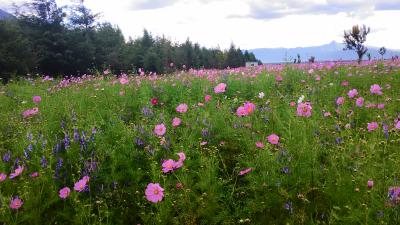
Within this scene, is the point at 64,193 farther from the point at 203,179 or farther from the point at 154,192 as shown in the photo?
the point at 203,179

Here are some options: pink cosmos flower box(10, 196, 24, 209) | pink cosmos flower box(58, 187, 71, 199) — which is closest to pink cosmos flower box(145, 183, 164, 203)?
pink cosmos flower box(58, 187, 71, 199)

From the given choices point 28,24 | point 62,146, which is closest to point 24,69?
point 28,24

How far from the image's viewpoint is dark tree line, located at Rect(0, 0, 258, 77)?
86.4ft

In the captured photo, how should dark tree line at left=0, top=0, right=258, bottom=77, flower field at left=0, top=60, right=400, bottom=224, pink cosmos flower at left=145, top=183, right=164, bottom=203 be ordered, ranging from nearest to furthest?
pink cosmos flower at left=145, top=183, right=164, bottom=203 < flower field at left=0, top=60, right=400, bottom=224 < dark tree line at left=0, top=0, right=258, bottom=77

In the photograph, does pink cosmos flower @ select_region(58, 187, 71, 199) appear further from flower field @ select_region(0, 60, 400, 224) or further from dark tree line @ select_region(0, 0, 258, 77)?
dark tree line @ select_region(0, 0, 258, 77)

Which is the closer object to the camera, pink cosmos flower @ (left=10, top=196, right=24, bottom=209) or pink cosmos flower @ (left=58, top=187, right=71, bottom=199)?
pink cosmos flower @ (left=10, top=196, right=24, bottom=209)

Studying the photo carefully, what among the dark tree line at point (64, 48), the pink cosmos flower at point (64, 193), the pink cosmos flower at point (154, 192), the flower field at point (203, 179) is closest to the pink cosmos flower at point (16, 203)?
the flower field at point (203, 179)

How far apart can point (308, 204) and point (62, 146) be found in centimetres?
229

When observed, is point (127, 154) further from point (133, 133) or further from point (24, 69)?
point (24, 69)

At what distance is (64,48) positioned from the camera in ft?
107

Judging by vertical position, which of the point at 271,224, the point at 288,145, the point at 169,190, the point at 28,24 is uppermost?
the point at 28,24

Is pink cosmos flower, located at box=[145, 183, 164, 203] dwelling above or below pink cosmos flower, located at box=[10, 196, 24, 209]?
above

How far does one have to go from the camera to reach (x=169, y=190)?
9.25 feet

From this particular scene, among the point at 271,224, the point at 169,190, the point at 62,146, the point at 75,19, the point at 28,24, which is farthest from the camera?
the point at 75,19
